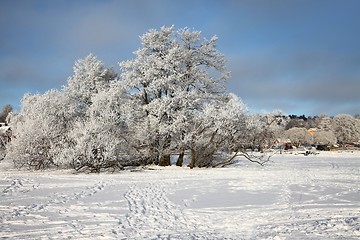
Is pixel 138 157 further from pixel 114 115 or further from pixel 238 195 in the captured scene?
pixel 238 195

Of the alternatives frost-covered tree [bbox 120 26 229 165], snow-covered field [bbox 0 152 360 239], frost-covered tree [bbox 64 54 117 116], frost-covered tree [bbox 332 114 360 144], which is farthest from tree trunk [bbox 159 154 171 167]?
frost-covered tree [bbox 332 114 360 144]

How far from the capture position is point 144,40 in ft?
95.0

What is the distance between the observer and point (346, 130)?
357 ft

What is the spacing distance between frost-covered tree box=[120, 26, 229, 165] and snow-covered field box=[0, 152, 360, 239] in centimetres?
1176

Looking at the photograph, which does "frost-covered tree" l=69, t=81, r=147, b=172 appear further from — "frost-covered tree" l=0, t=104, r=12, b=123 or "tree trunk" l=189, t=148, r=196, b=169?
"frost-covered tree" l=0, t=104, r=12, b=123

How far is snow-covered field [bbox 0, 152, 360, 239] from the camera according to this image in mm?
7820

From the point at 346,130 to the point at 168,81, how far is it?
97.0 meters

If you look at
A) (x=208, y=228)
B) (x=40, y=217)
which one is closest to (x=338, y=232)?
(x=208, y=228)

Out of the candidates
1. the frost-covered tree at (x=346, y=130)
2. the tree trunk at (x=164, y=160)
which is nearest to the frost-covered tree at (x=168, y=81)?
the tree trunk at (x=164, y=160)

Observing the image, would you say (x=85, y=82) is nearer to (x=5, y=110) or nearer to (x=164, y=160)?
(x=164, y=160)

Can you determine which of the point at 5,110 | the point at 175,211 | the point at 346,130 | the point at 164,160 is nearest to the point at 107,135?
the point at 164,160

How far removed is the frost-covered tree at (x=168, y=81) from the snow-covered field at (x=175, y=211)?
11761mm

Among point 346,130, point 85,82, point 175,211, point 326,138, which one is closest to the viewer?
point 175,211

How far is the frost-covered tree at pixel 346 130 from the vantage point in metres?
109
